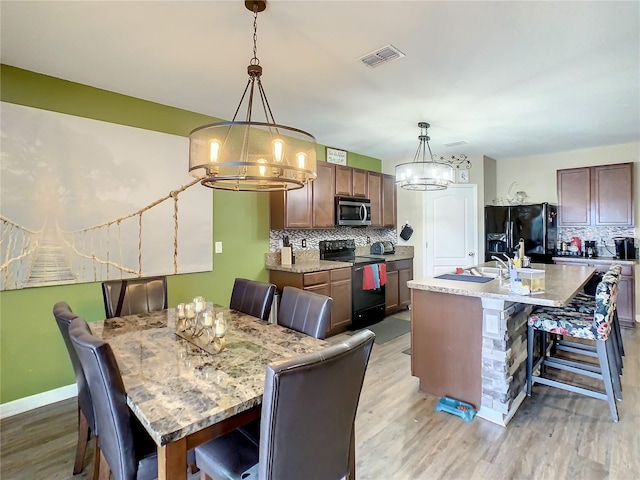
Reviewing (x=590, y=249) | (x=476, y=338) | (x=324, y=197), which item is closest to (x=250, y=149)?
(x=476, y=338)

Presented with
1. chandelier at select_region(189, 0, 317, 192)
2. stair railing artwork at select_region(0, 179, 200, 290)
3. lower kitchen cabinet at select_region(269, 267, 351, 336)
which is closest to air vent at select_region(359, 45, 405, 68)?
chandelier at select_region(189, 0, 317, 192)

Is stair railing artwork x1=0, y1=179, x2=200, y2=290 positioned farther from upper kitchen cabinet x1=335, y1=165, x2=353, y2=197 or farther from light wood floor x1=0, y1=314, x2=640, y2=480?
upper kitchen cabinet x1=335, y1=165, x2=353, y2=197

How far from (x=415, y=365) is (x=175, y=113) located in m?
3.27

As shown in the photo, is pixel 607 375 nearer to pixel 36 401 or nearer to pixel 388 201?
pixel 388 201

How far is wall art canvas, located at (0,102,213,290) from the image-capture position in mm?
2572

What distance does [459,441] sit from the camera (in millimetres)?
2207

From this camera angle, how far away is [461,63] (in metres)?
2.47

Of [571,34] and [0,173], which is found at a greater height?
[571,34]

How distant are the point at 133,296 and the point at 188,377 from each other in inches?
57.7

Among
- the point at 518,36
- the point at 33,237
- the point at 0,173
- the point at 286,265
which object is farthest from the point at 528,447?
the point at 0,173

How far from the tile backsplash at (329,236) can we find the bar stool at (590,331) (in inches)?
111

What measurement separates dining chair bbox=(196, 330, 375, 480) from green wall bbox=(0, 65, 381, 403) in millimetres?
2148

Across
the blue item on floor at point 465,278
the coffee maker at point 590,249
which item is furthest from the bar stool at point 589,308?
the coffee maker at point 590,249

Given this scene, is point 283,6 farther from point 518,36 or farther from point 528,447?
point 528,447
